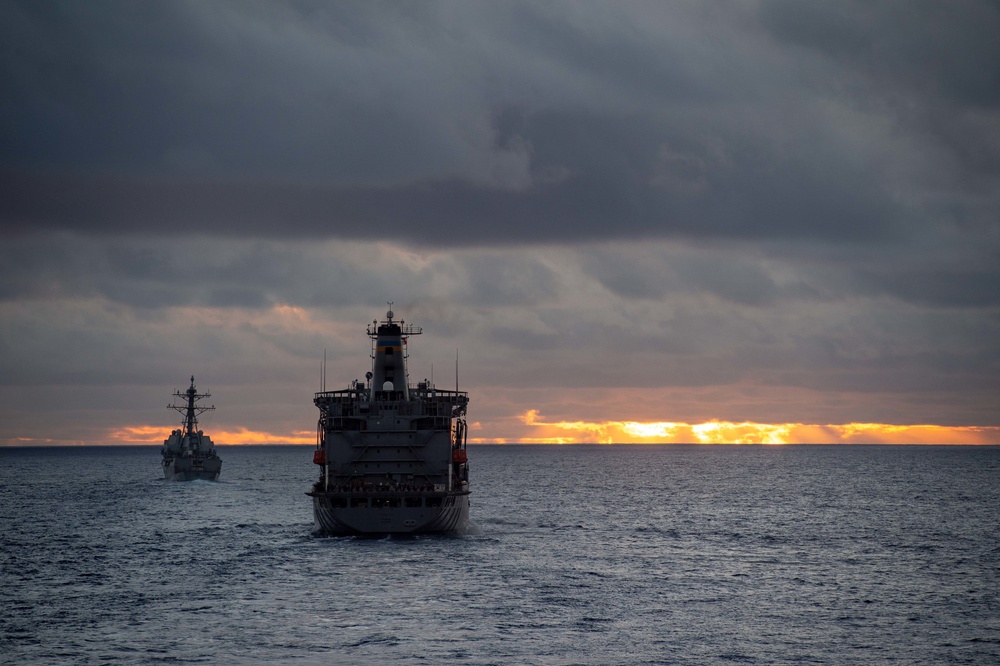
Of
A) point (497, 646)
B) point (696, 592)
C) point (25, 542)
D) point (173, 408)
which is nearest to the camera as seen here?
point (497, 646)

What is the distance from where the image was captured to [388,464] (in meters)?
95.4

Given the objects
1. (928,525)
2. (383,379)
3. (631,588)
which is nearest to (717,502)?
(928,525)

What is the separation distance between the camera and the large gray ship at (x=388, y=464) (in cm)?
9050

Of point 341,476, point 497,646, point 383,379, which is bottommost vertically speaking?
point 497,646

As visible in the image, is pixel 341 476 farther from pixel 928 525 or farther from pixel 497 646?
pixel 928 525

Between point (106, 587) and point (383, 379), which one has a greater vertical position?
point (383, 379)

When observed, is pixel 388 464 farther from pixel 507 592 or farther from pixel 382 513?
pixel 507 592

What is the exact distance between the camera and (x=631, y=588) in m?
71.9

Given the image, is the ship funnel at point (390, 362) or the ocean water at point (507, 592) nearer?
the ocean water at point (507, 592)

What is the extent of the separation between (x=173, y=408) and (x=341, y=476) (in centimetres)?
11068

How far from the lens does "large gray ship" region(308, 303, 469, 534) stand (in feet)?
297

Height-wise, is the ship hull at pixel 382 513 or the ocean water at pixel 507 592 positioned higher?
the ship hull at pixel 382 513

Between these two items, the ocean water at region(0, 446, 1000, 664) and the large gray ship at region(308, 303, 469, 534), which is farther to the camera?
the large gray ship at region(308, 303, 469, 534)

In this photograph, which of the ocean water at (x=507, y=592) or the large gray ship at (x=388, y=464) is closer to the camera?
the ocean water at (x=507, y=592)
